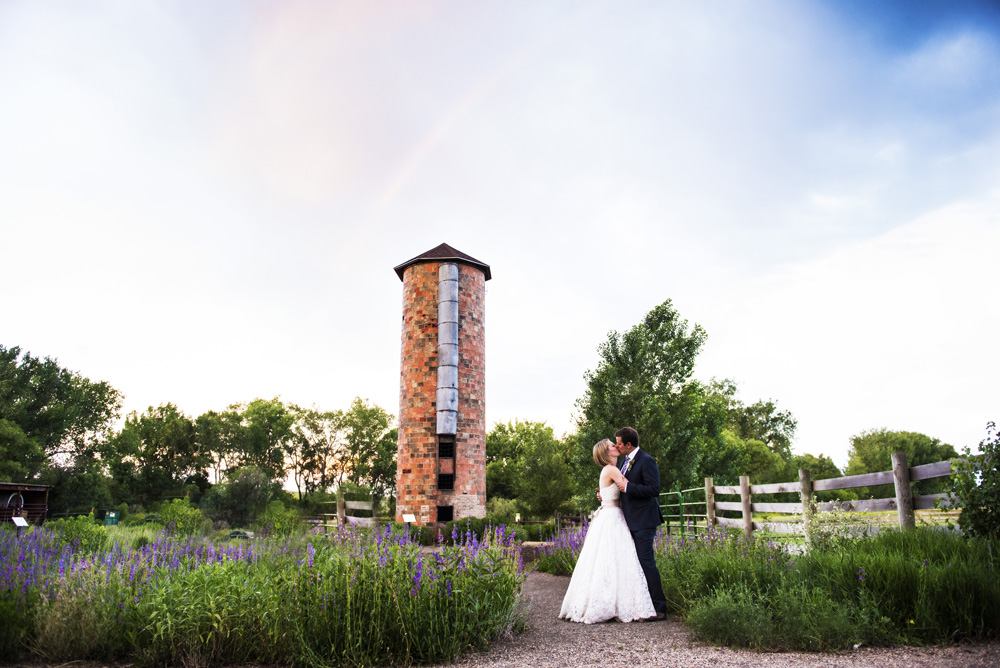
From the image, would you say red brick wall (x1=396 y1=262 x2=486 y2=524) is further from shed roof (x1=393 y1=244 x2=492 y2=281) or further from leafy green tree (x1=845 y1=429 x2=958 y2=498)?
leafy green tree (x1=845 y1=429 x2=958 y2=498)

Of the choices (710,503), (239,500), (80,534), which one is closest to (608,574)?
(710,503)

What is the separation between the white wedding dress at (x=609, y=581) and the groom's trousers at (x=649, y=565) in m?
0.07

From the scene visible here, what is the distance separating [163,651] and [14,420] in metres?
38.4

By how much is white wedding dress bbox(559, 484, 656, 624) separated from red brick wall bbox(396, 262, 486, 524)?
12042mm

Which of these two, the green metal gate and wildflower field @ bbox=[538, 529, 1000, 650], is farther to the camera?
the green metal gate

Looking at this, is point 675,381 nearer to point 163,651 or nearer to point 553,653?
point 553,653

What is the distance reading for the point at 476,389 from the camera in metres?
19.0

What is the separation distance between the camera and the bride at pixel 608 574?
19.2 feet

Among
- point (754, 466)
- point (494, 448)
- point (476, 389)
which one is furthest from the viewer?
point (494, 448)

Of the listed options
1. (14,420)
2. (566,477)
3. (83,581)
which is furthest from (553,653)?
(14,420)

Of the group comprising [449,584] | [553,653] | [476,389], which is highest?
[476,389]

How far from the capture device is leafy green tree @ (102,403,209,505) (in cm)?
3878

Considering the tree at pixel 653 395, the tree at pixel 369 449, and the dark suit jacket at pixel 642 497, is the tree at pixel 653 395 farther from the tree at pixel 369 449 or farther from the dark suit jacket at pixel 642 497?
the tree at pixel 369 449

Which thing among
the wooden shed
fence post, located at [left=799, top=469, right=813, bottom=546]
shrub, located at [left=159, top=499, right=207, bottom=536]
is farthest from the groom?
the wooden shed
